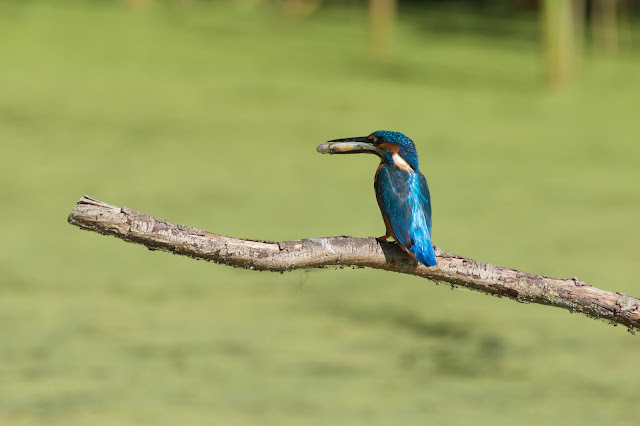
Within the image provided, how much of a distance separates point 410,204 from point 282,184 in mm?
2100

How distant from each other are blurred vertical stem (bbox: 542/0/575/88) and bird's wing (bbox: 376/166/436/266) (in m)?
3.22

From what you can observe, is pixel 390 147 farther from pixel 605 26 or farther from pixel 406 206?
pixel 605 26

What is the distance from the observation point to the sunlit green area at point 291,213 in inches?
89.0

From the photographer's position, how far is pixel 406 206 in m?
1.57

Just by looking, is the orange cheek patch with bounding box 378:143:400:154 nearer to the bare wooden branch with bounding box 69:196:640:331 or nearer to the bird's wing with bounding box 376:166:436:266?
the bird's wing with bounding box 376:166:436:266

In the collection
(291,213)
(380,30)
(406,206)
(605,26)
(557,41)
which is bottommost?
(406,206)

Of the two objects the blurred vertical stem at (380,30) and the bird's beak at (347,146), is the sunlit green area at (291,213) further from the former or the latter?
the bird's beak at (347,146)

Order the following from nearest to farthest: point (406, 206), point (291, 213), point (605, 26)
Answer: point (406, 206)
point (291, 213)
point (605, 26)

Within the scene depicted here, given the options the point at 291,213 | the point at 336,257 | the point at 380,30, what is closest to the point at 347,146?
the point at 336,257

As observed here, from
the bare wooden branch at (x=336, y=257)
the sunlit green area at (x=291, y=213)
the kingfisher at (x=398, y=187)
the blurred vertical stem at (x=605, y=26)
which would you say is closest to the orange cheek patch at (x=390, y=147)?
the kingfisher at (x=398, y=187)

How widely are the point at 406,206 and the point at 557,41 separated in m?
3.41

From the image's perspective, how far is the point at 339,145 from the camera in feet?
5.16

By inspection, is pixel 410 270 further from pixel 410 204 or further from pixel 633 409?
pixel 633 409

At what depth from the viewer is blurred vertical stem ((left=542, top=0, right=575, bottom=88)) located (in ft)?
15.3
